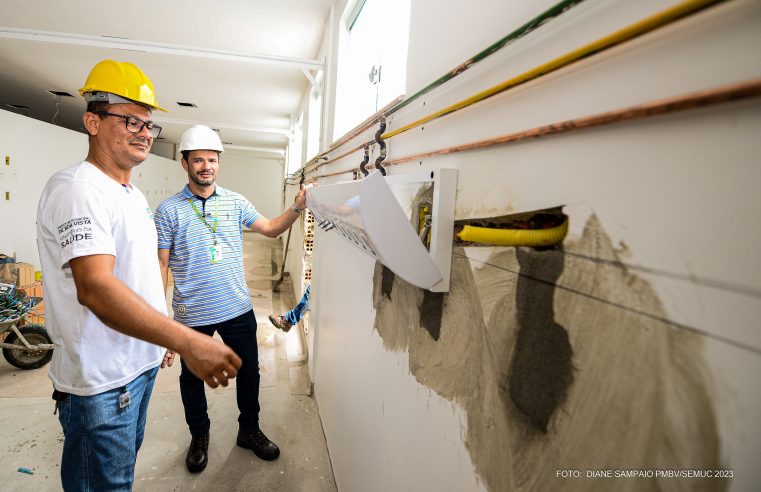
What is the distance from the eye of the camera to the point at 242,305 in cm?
184

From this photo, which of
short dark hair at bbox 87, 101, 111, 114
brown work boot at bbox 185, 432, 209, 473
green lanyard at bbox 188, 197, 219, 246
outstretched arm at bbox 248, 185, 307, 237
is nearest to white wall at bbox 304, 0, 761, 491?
short dark hair at bbox 87, 101, 111, 114

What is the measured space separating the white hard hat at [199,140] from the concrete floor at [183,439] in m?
1.68

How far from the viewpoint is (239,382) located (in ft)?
6.36

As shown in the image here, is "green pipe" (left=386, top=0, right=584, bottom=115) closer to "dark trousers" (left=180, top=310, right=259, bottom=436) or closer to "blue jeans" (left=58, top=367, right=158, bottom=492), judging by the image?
"blue jeans" (left=58, top=367, right=158, bottom=492)

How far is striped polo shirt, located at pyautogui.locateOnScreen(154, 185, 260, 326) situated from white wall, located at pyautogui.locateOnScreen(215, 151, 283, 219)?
10.3 metres

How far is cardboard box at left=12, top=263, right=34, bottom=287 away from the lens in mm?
3600

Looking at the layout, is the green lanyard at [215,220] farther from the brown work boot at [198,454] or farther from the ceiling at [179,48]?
the ceiling at [179,48]

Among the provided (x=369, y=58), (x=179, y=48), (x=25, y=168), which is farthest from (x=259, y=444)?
(x=25, y=168)

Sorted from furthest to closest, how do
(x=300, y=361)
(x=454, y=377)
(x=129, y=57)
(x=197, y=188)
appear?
(x=129, y=57) → (x=300, y=361) → (x=197, y=188) → (x=454, y=377)

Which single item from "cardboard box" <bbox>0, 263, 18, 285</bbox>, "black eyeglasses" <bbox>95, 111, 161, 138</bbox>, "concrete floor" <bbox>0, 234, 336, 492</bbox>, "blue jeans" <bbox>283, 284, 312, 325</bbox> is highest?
"black eyeglasses" <bbox>95, 111, 161, 138</bbox>

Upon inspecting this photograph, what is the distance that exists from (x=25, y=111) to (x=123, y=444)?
345 inches

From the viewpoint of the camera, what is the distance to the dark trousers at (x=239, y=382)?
1823 millimetres

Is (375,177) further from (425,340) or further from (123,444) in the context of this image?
(123,444)

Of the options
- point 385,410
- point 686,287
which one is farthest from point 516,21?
point 385,410
